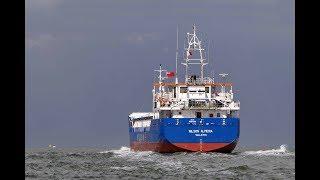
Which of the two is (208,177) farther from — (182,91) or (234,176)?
(182,91)

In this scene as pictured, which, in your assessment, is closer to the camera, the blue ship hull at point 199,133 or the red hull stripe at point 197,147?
the blue ship hull at point 199,133

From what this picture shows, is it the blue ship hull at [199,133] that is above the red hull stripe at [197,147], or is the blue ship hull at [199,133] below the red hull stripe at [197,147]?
above

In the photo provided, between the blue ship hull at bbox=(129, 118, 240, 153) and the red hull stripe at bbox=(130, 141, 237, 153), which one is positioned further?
the red hull stripe at bbox=(130, 141, 237, 153)

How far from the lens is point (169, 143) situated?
Answer: 2366 inches

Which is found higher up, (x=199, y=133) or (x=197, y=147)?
(x=199, y=133)

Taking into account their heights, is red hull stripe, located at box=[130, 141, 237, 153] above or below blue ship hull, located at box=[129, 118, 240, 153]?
below
